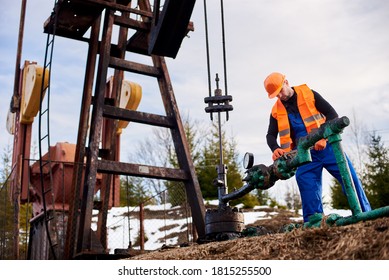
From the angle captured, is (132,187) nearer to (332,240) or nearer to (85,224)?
(85,224)

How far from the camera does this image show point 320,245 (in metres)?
3.00

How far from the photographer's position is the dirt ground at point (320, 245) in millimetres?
2742

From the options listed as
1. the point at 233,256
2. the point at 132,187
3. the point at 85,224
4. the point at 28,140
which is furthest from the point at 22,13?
the point at 132,187

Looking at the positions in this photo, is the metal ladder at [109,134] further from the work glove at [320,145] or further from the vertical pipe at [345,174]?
the vertical pipe at [345,174]

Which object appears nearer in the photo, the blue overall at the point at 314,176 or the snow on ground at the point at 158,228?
the blue overall at the point at 314,176

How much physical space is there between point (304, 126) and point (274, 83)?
0.41 metres

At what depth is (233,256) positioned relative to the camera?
3.37 meters

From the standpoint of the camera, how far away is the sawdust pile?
2.74 metres

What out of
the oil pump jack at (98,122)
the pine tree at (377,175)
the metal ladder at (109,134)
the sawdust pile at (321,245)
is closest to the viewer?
the sawdust pile at (321,245)

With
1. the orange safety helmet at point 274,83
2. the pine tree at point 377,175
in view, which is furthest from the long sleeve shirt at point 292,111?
the pine tree at point 377,175

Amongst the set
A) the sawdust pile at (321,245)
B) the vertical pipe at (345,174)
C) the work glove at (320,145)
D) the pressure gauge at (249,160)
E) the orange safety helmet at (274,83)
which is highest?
the orange safety helmet at (274,83)

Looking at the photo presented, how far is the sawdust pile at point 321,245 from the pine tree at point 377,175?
973cm

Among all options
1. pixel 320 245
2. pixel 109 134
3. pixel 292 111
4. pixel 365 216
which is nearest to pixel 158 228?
pixel 109 134

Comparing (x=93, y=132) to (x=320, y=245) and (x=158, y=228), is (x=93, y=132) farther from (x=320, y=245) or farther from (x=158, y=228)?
Answer: (x=158, y=228)
